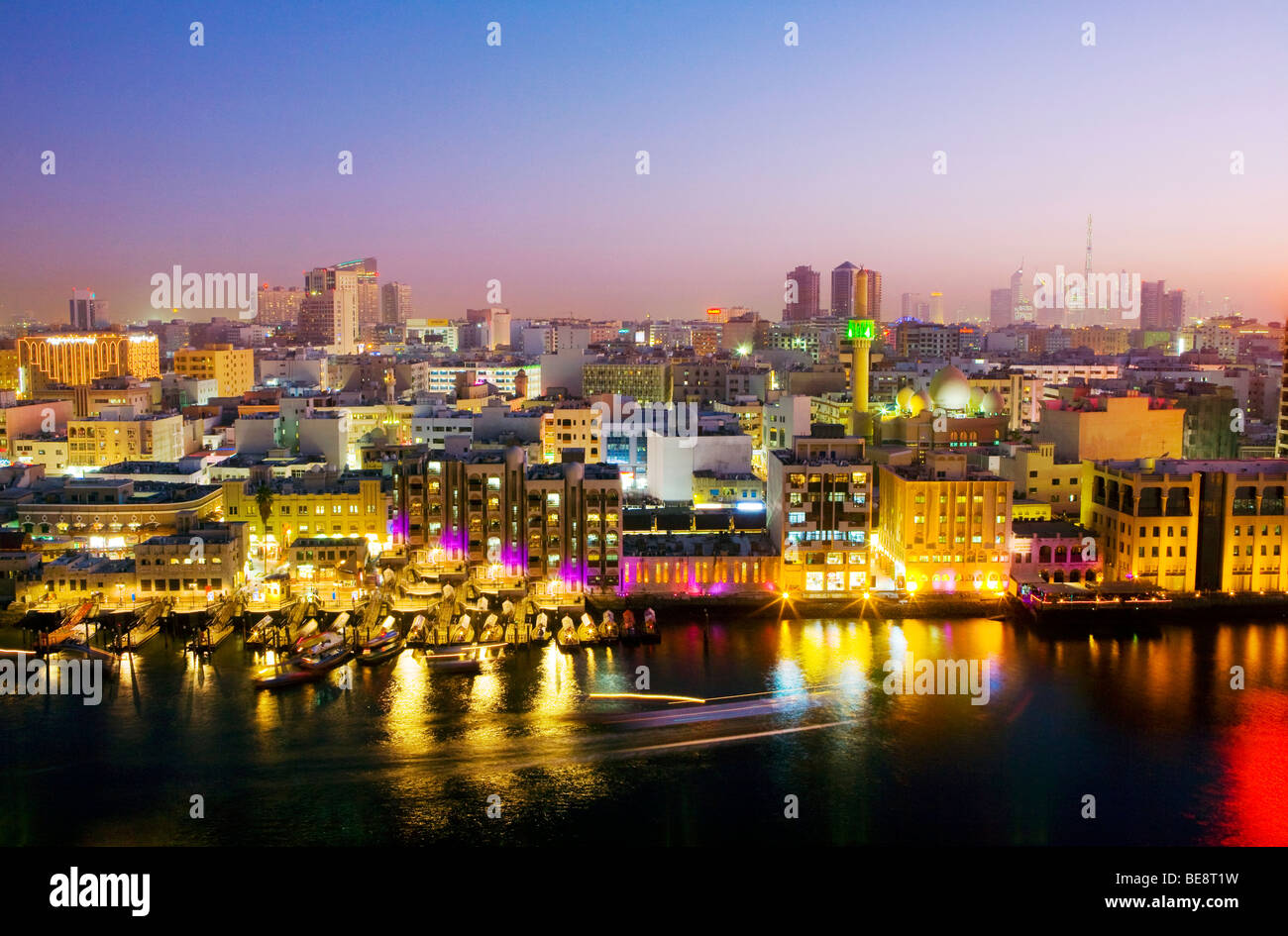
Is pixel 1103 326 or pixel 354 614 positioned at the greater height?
pixel 1103 326

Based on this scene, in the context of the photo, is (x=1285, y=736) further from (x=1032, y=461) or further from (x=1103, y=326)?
(x=1103, y=326)

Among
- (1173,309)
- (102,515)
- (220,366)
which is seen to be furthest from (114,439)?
(1173,309)

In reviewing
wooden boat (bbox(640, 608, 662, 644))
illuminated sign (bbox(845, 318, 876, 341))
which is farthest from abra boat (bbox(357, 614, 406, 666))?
A: illuminated sign (bbox(845, 318, 876, 341))

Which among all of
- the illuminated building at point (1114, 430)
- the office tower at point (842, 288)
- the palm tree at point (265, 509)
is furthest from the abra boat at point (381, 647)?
the office tower at point (842, 288)

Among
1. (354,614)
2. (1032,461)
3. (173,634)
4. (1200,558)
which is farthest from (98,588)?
(1200,558)

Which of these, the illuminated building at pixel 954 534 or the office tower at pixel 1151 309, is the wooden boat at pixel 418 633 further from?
the office tower at pixel 1151 309

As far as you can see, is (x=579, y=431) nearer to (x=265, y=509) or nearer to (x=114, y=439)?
(x=265, y=509)
